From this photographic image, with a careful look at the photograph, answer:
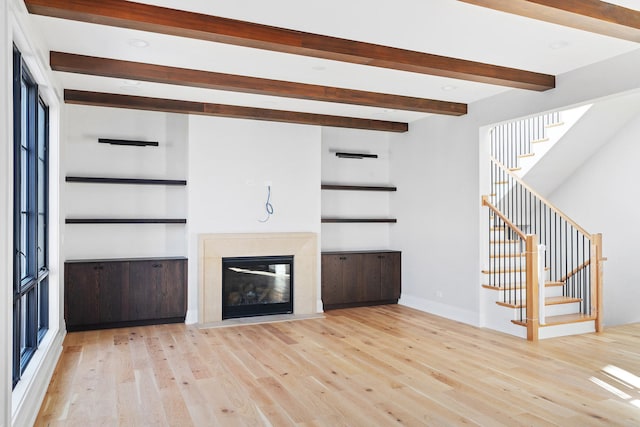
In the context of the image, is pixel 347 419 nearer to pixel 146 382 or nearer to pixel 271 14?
pixel 146 382

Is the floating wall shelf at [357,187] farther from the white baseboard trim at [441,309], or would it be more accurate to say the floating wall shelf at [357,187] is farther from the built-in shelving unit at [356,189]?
the white baseboard trim at [441,309]

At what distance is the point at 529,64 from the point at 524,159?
2544 millimetres

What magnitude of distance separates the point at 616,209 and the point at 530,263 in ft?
7.93

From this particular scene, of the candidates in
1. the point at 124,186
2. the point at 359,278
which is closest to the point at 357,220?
the point at 359,278

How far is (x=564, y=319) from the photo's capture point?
5.56 meters

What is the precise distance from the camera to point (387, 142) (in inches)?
308

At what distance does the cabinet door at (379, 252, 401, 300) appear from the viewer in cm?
728

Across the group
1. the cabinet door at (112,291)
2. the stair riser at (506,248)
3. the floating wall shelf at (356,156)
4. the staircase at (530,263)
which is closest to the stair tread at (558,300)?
the staircase at (530,263)

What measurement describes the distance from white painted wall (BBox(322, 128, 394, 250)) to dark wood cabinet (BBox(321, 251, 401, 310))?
446 mm

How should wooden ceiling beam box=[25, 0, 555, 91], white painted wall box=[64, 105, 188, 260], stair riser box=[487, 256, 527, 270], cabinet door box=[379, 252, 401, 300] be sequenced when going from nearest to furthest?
1. wooden ceiling beam box=[25, 0, 555, 91]
2. white painted wall box=[64, 105, 188, 260]
3. stair riser box=[487, 256, 527, 270]
4. cabinet door box=[379, 252, 401, 300]

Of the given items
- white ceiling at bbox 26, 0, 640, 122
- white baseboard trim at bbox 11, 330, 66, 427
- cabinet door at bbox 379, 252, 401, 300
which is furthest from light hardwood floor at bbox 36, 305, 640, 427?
white ceiling at bbox 26, 0, 640, 122

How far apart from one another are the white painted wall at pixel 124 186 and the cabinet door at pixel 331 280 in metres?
1.97

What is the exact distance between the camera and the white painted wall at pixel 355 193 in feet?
24.3

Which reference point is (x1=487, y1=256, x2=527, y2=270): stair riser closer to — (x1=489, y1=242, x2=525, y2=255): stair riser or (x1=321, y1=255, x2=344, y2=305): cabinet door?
(x1=489, y1=242, x2=525, y2=255): stair riser
